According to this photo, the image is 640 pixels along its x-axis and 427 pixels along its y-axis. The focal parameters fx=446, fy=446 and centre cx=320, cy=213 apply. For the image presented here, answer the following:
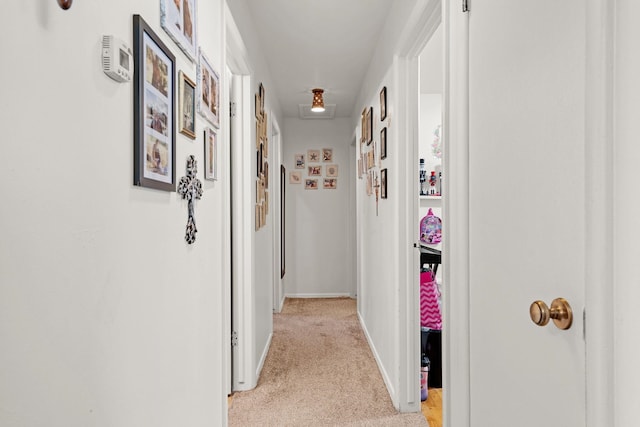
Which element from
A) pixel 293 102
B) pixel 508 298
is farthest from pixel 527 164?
pixel 293 102

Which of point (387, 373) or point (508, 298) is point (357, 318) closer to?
point (387, 373)

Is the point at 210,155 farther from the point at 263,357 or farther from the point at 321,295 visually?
the point at 321,295

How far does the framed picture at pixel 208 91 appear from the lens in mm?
1529

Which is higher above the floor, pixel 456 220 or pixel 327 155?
pixel 327 155

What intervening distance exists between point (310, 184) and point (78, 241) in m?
5.04

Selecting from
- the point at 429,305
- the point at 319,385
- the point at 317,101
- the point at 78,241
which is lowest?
the point at 319,385

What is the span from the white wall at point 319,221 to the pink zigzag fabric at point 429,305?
2.94 meters

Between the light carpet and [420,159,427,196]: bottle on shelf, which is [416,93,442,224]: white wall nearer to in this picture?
[420,159,427,196]: bottle on shelf

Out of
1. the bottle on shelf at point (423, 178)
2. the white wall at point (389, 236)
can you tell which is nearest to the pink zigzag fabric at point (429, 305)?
the white wall at point (389, 236)

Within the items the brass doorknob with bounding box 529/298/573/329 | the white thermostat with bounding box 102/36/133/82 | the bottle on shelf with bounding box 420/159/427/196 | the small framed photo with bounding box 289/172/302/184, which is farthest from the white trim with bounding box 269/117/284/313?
the brass doorknob with bounding box 529/298/573/329

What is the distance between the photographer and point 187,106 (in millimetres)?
1370

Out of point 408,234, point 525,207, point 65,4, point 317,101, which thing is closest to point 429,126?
point 317,101

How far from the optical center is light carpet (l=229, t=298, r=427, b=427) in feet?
7.96

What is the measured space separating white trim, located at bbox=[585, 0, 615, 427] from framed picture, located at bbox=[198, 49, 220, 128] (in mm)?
1159
